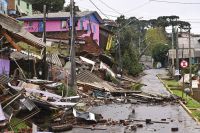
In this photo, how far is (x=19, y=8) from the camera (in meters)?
73.4

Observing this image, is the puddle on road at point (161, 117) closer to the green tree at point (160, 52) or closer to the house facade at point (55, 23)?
the house facade at point (55, 23)

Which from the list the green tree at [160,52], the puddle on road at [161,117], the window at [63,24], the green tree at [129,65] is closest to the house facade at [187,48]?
the green tree at [160,52]

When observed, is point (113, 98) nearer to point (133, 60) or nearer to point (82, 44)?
point (82, 44)

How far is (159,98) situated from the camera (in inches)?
1388

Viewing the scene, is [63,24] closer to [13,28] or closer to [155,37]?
[13,28]

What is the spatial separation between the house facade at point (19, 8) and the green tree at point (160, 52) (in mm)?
39197

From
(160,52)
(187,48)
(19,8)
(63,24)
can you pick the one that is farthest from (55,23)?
(160,52)

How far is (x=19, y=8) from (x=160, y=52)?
151 feet

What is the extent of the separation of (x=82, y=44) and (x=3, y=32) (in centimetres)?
3234

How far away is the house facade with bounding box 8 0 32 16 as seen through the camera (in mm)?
67875

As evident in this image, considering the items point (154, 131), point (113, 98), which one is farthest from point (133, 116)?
point (113, 98)

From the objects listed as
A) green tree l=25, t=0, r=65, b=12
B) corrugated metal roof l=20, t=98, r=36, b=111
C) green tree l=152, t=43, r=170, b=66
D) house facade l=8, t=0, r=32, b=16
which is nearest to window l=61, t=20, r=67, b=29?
house facade l=8, t=0, r=32, b=16

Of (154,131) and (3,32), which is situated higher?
(3,32)

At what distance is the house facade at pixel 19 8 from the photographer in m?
67.9
